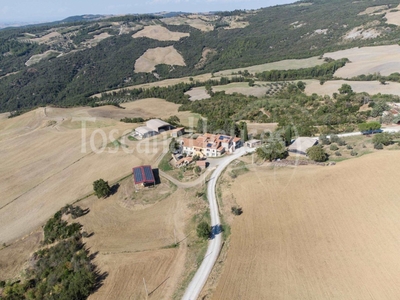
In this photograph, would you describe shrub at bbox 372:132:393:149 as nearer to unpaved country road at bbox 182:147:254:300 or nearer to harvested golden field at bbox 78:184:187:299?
unpaved country road at bbox 182:147:254:300

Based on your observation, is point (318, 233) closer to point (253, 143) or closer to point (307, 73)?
point (253, 143)

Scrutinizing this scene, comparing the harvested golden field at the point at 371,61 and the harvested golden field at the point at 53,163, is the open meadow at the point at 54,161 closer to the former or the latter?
the harvested golden field at the point at 53,163

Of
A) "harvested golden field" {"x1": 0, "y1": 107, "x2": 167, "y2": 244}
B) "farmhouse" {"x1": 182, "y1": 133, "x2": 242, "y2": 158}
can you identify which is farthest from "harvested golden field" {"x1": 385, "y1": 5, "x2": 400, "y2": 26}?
"harvested golden field" {"x1": 0, "y1": 107, "x2": 167, "y2": 244}

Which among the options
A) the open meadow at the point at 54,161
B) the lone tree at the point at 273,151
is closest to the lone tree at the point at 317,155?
the lone tree at the point at 273,151

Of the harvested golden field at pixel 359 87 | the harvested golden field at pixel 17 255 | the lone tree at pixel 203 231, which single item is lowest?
the harvested golden field at pixel 17 255

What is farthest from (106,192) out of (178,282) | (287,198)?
(287,198)

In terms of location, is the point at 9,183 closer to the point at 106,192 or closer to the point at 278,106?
the point at 106,192
